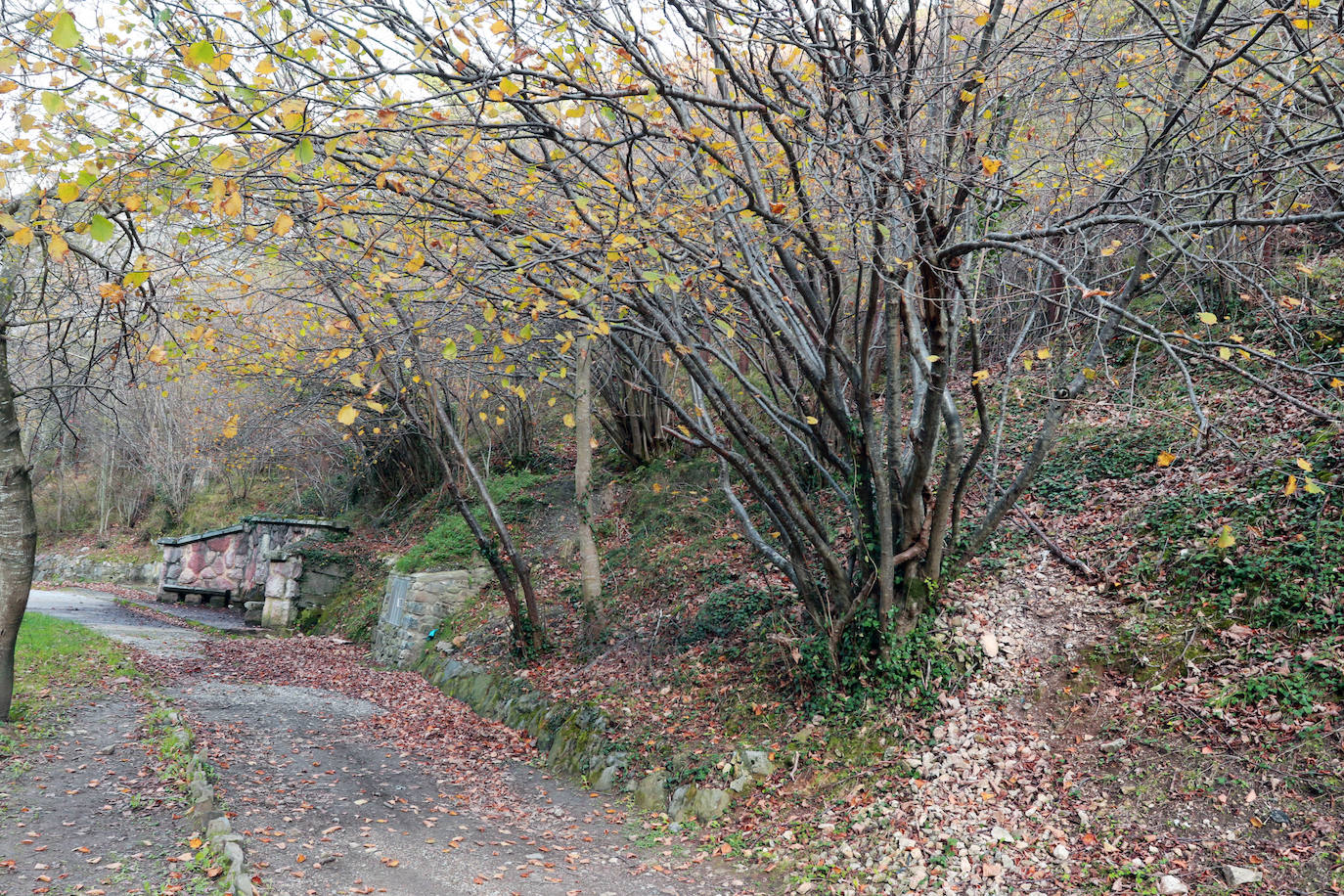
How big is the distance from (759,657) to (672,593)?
2.19m

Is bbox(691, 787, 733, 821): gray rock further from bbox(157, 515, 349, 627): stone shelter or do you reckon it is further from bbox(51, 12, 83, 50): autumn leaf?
bbox(157, 515, 349, 627): stone shelter

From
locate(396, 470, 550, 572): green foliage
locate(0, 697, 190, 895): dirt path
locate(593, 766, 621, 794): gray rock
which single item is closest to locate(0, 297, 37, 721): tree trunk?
locate(0, 697, 190, 895): dirt path

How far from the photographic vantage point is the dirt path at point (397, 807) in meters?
4.59

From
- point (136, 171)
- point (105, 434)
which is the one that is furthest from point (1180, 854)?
point (105, 434)

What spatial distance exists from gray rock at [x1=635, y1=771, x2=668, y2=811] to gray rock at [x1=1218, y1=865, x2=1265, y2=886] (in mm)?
3492

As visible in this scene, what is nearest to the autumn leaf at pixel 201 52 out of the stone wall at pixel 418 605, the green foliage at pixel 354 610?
the stone wall at pixel 418 605

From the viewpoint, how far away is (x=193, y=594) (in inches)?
728

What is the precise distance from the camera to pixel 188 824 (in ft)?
15.1

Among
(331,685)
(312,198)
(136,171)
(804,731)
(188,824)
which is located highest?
(312,198)

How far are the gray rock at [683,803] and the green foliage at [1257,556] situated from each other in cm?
356

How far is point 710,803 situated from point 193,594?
1745 cm

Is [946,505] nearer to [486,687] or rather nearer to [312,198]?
[312,198]

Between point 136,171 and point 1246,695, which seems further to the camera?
point 1246,695

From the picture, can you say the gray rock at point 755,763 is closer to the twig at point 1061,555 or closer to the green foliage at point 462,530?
the twig at point 1061,555
